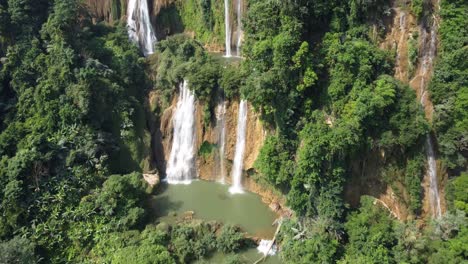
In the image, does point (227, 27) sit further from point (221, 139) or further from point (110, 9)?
point (110, 9)

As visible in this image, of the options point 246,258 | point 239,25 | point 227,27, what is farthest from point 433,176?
point 227,27

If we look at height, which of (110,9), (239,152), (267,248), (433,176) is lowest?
(267,248)

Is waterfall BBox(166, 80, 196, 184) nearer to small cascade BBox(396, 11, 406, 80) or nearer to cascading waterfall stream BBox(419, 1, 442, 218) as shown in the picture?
small cascade BBox(396, 11, 406, 80)

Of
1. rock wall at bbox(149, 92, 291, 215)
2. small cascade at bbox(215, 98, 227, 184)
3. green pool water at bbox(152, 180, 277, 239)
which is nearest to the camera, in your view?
green pool water at bbox(152, 180, 277, 239)

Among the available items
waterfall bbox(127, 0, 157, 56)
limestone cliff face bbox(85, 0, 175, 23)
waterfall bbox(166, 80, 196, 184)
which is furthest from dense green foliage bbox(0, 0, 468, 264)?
limestone cliff face bbox(85, 0, 175, 23)

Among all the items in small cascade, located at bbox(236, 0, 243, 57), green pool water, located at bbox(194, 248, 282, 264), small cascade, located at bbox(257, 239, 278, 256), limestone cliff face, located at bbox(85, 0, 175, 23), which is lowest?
green pool water, located at bbox(194, 248, 282, 264)

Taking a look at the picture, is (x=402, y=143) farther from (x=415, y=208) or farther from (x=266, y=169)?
(x=266, y=169)
